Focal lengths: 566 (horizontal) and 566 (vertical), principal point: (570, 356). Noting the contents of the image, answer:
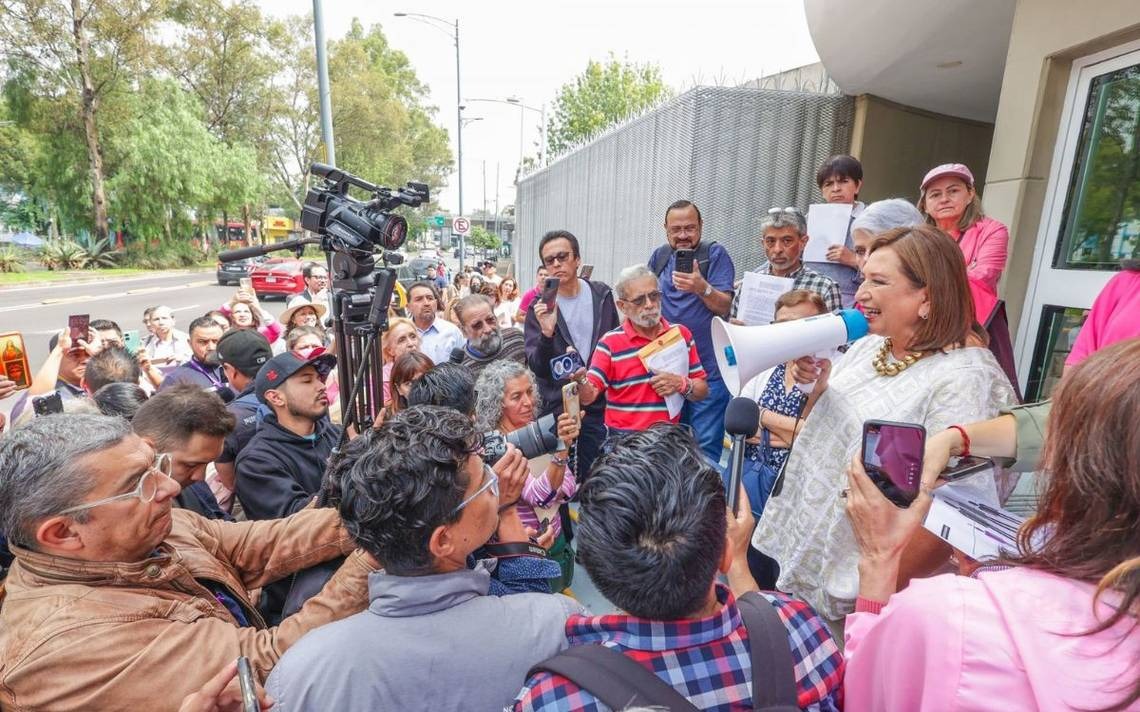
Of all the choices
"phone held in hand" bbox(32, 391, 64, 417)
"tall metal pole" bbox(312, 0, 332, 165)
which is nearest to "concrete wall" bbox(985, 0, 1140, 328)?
"phone held in hand" bbox(32, 391, 64, 417)

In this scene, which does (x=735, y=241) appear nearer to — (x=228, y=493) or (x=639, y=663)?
(x=228, y=493)

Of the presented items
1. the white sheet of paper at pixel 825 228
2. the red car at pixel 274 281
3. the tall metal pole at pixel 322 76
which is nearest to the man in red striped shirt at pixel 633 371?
the white sheet of paper at pixel 825 228

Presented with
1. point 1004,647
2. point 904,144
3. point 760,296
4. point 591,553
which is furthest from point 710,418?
point 904,144

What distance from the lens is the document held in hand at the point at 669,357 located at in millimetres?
2992

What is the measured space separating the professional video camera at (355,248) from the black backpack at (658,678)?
1.57 m

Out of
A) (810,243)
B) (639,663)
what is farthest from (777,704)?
(810,243)

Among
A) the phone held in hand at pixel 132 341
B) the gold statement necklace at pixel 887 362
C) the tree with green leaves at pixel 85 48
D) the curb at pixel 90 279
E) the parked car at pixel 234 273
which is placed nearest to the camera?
the gold statement necklace at pixel 887 362

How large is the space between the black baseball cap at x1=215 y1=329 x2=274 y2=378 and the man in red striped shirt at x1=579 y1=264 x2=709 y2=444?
1900 mm

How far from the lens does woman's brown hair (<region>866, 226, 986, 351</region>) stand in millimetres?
1624

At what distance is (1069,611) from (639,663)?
0.60 m

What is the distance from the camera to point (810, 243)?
3361 millimetres

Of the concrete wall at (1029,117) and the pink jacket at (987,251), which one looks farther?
the concrete wall at (1029,117)

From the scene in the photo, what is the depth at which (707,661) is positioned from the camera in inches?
39.2

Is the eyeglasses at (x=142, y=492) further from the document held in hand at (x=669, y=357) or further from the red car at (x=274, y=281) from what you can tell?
the red car at (x=274, y=281)
